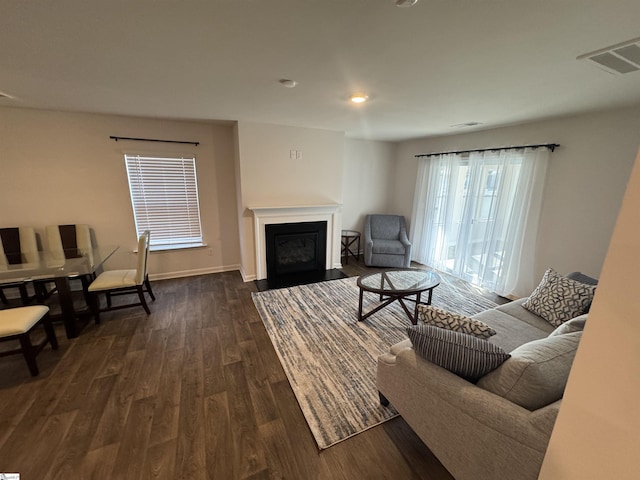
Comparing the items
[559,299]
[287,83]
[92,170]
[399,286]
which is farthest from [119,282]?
[559,299]

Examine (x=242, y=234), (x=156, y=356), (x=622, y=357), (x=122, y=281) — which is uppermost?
(x=622, y=357)

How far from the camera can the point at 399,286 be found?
2869 millimetres

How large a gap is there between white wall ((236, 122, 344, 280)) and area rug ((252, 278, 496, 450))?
1.25 metres

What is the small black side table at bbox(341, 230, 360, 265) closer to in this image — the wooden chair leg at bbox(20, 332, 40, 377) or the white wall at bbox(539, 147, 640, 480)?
the wooden chair leg at bbox(20, 332, 40, 377)

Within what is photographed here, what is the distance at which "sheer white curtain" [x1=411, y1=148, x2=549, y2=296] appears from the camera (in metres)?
3.26

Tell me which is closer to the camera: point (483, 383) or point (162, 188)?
point (483, 383)

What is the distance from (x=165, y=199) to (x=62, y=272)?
164cm

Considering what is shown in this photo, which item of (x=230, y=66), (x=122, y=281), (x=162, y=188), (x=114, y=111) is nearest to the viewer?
(x=230, y=66)

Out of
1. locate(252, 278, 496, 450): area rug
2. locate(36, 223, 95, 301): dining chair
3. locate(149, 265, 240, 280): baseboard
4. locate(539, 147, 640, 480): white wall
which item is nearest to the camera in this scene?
locate(539, 147, 640, 480): white wall

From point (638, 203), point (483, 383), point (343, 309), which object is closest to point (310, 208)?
point (343, 309)

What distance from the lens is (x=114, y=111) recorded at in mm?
3041

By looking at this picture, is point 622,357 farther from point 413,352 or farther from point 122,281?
point 122,281

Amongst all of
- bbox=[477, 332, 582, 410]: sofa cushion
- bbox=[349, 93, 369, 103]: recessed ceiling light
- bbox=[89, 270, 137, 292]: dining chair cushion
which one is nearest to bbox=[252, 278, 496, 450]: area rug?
bbox=[477, 332, 582, 410]: sofa cushion

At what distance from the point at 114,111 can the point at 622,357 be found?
175 inches
